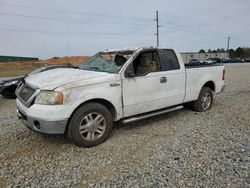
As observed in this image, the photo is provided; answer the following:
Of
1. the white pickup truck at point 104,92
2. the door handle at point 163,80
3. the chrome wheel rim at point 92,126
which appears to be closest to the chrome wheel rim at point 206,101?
the white pickup truck at point 104,92

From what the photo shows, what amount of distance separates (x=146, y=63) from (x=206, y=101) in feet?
7.85

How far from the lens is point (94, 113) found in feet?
12.7

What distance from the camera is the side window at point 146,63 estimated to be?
4.54m

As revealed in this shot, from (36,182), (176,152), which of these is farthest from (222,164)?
(36,182)

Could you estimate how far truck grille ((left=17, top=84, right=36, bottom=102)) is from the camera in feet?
12.3

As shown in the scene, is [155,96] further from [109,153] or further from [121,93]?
[109,153]

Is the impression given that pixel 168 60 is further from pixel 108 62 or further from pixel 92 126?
pixel 92 126

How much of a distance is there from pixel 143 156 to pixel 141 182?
72 cm

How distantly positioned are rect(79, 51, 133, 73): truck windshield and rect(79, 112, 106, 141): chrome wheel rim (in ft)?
3.11

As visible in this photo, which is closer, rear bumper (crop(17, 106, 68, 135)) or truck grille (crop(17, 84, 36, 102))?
rear bumper (crop(17, 106, 68, 135))

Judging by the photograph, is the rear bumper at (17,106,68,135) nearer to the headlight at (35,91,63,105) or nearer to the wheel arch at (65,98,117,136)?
the wheel arch at (65,98,117,136)

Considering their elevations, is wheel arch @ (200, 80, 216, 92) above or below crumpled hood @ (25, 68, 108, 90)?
below

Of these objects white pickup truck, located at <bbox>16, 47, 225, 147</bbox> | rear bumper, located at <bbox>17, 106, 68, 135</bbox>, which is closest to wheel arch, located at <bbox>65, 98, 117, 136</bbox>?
white pickup truck, located at <bbox>16, 47, 225, 147</bbox>

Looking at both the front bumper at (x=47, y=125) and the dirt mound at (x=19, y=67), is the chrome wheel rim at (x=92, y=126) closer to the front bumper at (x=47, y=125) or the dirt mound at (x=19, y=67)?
the front bumper at (x=47, y=125)
